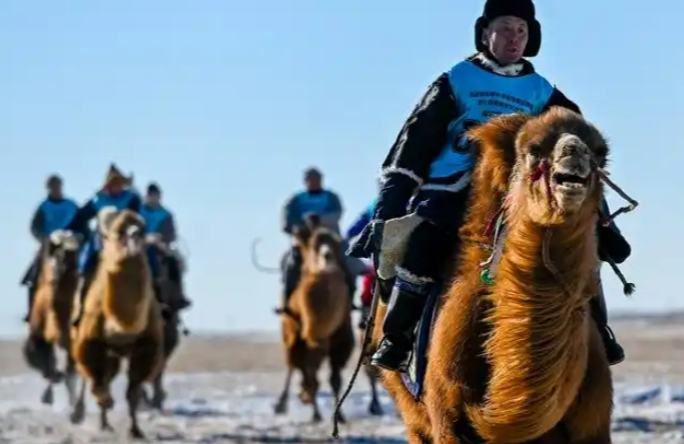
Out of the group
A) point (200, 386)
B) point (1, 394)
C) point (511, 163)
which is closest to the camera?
point (511, 163)

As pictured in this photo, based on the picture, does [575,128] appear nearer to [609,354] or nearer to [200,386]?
[609,354]

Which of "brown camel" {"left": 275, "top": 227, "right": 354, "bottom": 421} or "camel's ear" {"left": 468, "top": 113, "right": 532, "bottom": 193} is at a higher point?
"camel's ear" {"left": 468, "top": 113, "right": 532, "bottom": 193}

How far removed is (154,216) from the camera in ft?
77.4

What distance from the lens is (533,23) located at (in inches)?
292

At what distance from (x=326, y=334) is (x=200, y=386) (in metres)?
8.39

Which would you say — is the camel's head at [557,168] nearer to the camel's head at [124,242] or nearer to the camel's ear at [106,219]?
the camel's head at [124,242]

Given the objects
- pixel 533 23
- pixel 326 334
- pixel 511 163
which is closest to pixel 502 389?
pixel 511 163

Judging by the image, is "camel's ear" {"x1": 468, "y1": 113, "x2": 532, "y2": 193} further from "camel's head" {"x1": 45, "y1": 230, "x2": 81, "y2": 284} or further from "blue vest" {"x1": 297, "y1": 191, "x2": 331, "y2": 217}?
"camel's head" {"x1": 45, "y1": 230, "x2": 81, "y2": 284}

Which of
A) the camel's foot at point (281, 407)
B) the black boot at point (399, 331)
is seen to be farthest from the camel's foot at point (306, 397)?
the black boot at point (399, 331)

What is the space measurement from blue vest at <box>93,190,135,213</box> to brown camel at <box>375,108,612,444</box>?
11660mm

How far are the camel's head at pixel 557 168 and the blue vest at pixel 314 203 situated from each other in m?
14.4

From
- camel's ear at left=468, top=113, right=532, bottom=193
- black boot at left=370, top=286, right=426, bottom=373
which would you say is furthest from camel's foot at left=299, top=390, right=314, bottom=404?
camel's ear at left=468, top=113, right=532, bottom=193

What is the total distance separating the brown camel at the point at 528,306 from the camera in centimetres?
570

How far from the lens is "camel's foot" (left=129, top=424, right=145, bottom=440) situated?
16.5 meters
